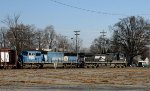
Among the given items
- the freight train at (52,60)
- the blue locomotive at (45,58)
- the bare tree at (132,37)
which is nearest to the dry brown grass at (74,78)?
the freight train at (52,60)

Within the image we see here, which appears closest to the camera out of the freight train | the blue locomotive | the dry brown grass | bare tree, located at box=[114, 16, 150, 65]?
the dry brown grass

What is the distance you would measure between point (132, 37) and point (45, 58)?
2543 inches

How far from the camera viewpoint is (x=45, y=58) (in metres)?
74.2

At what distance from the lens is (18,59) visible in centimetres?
7031

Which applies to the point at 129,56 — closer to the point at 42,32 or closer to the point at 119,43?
the point at 119,43

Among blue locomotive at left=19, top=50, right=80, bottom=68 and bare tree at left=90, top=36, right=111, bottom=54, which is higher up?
bare tree at left=90, top=36, right=111, bottom=54

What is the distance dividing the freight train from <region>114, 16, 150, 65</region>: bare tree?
4269cm

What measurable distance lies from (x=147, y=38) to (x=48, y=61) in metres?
64.2

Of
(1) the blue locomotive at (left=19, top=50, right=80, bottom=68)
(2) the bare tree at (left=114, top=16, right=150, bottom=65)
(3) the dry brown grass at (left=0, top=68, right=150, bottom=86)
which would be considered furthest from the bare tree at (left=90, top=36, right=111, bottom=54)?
(3) the dry brown grass at (left=0, top=68, right=150, bottom=86)

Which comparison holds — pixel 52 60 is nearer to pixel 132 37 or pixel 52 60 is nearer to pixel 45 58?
pixel 45 58

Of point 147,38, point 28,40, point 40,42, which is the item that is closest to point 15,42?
point 28,40

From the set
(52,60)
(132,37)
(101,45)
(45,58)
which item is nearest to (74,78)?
(45,58)

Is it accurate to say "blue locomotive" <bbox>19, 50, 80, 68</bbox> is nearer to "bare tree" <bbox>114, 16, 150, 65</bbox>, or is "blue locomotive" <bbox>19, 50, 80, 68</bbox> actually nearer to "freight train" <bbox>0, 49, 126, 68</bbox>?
"freight train" <bbox>0, 49, 126, 68</bbox>

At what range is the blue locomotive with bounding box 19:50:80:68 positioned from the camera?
2768 inches
